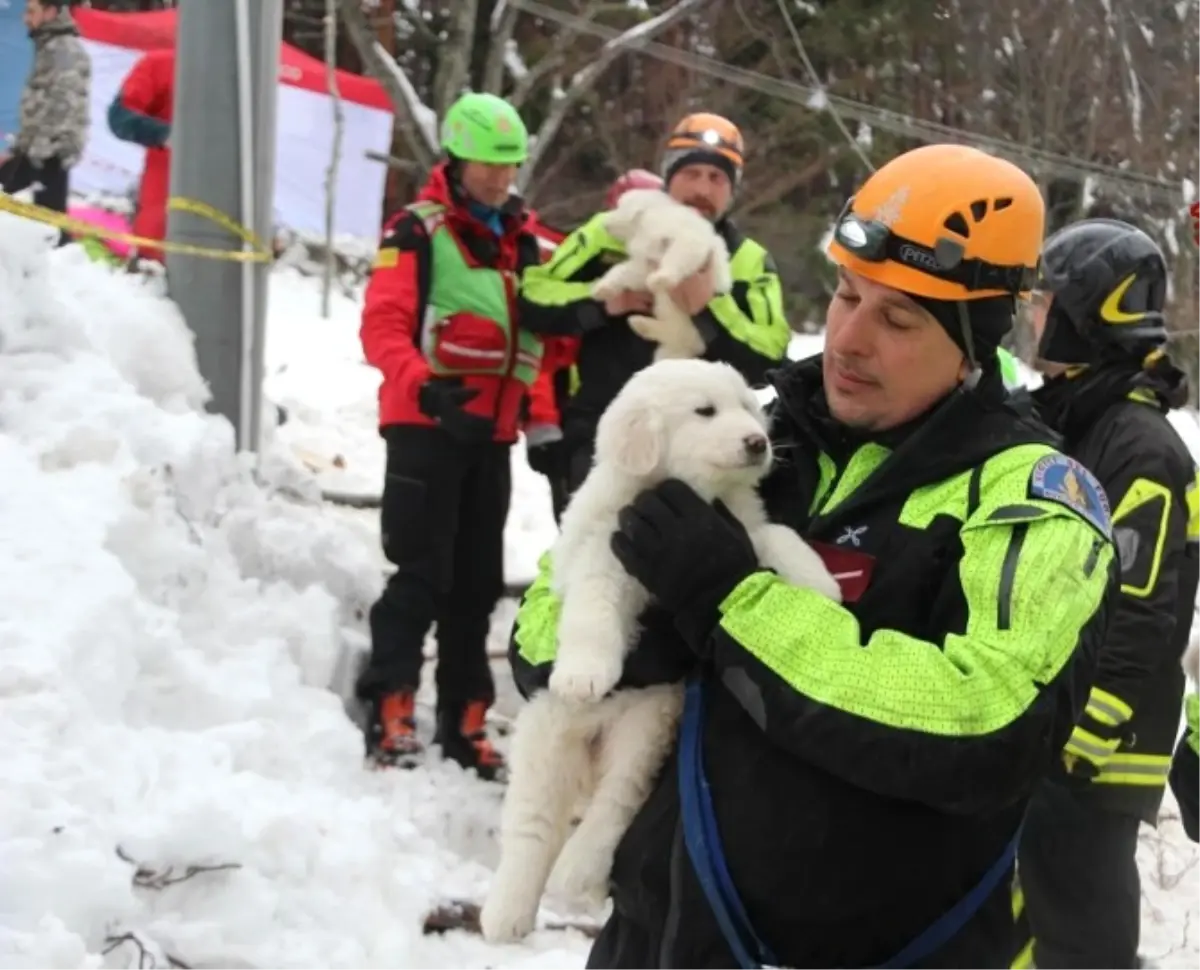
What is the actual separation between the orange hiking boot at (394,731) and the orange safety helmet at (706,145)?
8.08ft

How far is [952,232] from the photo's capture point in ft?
6.75

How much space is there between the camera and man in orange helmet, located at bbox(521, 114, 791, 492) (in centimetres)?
543

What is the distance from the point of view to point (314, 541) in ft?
20.1

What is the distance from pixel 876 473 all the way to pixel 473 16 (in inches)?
646

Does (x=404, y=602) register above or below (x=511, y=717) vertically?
above

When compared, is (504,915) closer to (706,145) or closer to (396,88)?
(706,145)

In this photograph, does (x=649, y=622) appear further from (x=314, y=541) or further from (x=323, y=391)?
(x=323, y=391)

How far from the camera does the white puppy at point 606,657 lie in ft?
7.95

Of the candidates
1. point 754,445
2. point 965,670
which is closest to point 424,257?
point 754,445

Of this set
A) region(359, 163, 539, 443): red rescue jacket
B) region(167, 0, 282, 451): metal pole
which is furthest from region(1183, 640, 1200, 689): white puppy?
region(167, 0, 282, 451): metal pole

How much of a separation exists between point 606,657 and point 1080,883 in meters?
1.78

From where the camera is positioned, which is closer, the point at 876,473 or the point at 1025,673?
the point at 1025,673

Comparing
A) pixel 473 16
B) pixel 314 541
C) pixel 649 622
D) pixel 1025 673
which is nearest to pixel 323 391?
pixel 314 541

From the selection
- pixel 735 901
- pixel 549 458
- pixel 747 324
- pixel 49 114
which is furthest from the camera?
pixel 49 114
